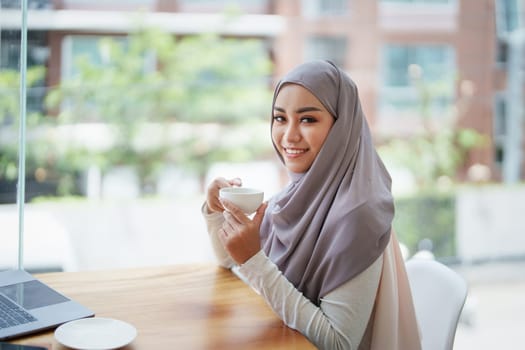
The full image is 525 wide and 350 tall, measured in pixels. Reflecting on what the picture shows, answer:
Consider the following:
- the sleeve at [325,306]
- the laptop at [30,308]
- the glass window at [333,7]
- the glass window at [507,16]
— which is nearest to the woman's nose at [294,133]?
the sleeve at [325,306]

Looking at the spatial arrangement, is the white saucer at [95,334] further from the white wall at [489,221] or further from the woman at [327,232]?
the white wall at [489,221]

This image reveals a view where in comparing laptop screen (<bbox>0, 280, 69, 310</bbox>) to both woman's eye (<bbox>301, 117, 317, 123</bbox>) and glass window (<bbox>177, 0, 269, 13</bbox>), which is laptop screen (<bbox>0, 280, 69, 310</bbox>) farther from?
glass window (<bbox>177, 0, 269, 13</bbox>)

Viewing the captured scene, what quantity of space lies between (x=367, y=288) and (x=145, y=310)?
481 millimetres

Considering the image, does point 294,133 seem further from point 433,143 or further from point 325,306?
point 433,143

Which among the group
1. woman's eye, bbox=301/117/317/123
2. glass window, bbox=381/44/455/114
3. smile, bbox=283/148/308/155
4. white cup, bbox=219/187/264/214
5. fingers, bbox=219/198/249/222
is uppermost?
glass window, bbox=381/44/455/114

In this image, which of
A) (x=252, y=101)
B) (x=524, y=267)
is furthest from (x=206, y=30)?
(x=524, y=267)

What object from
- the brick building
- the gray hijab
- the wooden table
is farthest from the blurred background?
the gray hijab

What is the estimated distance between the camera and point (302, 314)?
3.97ft

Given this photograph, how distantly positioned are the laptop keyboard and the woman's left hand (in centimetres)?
A: 42

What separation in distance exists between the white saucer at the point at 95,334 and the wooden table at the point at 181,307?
22 mm

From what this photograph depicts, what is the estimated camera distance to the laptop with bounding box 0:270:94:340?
112 cm

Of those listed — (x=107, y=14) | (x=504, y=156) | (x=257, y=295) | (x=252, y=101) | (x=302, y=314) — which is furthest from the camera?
(x=504, y=156)

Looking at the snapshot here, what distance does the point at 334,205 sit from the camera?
132 cm

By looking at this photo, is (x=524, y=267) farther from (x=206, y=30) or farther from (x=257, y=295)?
(x=257, y=295)
